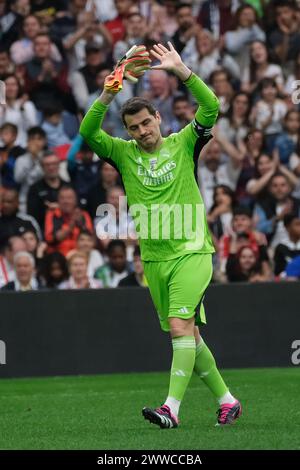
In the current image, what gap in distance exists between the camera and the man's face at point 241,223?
14.9 m

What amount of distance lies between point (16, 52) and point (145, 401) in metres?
7.68

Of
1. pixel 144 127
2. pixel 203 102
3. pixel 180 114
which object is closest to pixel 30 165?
pixel 180 114

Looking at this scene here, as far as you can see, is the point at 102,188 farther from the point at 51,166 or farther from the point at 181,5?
the point at 181,5

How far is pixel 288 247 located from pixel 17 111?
3956mm

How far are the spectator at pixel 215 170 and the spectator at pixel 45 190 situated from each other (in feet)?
5.92

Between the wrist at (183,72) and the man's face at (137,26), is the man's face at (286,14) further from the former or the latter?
the wrist at (183,72)

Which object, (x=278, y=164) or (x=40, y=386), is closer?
(x=40, y=386)

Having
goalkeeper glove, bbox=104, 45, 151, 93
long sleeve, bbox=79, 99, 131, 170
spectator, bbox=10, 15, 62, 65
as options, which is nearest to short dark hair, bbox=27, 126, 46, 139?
spectator, bbox=10, 15, 62, 65

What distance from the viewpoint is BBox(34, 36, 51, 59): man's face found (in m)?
16.8

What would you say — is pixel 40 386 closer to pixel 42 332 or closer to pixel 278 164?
pixel 42 332

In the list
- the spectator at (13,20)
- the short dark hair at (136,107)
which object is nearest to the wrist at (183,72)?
the short dark hair at (136,107)

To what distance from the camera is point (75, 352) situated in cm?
1351

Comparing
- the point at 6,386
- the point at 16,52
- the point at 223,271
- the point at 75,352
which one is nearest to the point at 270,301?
the point at 223,271

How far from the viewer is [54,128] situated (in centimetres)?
1636
